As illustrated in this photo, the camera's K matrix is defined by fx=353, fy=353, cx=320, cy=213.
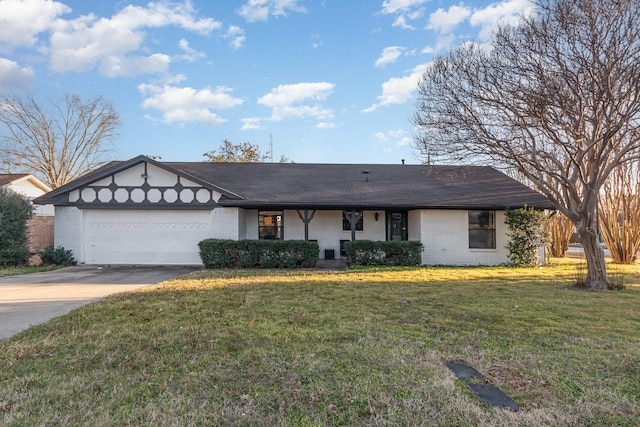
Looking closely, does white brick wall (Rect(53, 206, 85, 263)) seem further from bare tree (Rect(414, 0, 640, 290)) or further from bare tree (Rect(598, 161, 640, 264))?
bare tree (Rect(598, 161, 640, 264))

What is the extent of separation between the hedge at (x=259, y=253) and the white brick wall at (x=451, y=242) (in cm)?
445

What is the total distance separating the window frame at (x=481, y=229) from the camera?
1366 cm

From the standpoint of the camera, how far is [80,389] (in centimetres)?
317

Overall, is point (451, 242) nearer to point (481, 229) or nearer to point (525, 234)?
point (481, 229)

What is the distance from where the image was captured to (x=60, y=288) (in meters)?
8.45

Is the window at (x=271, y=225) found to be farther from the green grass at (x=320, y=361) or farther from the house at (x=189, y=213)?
the green grass at (x=320, y=361)

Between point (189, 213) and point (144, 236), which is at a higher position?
point (189, 213)

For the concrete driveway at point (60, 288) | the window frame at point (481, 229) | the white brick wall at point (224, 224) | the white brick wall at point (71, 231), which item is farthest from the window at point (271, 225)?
the window frame at point (481, 229)

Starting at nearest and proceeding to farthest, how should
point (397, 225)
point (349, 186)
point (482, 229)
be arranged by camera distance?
point (482, 229) → point (349, 186) → point (397, 225)

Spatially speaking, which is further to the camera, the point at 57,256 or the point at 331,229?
the point at 331,229

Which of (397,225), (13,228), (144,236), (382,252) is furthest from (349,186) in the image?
(13,228)

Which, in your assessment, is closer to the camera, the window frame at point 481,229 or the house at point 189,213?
the house at point 189,213

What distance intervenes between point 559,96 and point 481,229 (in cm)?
648

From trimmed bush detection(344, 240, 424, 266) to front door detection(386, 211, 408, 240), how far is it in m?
2.67
